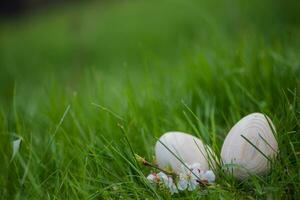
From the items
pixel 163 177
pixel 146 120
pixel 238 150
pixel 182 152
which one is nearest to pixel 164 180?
pixel 163 177

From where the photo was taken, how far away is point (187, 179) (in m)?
1.42

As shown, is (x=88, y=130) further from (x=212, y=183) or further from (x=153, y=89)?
(x=212, y=183)

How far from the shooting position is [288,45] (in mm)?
2498

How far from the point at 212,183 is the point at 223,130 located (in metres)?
0.49

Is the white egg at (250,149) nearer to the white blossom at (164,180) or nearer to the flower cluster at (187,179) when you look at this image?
the flower cluster at (187,179)

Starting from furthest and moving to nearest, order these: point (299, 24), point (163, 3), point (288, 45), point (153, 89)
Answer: point (163, 3) → point (299, 24) → point (288, 45) → point (153, 89)

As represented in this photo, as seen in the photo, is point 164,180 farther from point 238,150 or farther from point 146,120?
point 146,120

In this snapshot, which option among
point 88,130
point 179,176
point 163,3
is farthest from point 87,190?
point 163,3

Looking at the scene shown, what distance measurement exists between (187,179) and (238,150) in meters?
0.18

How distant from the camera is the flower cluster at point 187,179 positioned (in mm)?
1413

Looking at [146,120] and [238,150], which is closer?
[238,150]

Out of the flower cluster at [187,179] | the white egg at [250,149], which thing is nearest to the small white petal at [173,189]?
the flower cluster at [187,179]

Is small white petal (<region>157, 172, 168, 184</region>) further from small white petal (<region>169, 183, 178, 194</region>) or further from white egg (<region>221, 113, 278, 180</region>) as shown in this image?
white egg (<region>221, 113, 278, 180</region>)

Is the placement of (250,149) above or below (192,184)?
above
